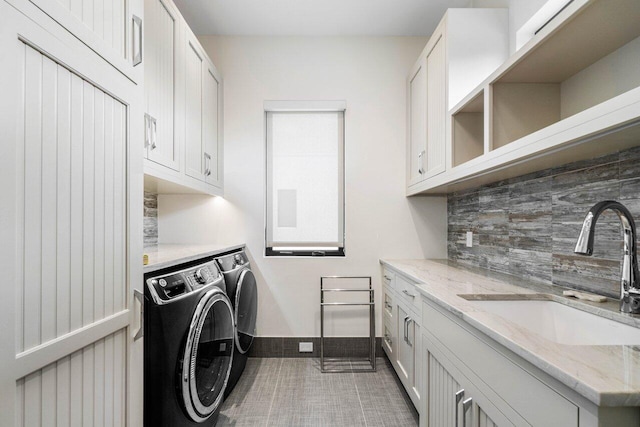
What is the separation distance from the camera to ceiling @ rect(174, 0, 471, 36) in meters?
2.67

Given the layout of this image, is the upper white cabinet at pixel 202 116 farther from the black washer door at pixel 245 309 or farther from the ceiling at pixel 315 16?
the black washer door at pixel 245 309

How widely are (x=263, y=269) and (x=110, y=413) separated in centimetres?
202

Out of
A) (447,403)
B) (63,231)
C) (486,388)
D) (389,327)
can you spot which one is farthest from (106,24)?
(389,327)

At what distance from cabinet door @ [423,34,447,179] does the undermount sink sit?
99 centimetres

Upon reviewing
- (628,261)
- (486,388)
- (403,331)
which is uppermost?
(628,261)

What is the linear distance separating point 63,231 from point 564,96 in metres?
2.03

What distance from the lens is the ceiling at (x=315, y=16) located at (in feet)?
8.76

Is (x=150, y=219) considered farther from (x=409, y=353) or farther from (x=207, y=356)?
(x=409, y=353)

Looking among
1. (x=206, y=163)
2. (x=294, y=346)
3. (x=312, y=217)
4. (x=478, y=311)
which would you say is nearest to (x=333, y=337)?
(x=294, y=346)

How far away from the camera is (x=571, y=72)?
5.21ft

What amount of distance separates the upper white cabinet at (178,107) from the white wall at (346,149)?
0.81 ft

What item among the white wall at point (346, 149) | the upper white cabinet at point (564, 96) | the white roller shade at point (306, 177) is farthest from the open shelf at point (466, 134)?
the white roller shade at point (306, 177)

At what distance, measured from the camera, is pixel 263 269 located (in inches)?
123

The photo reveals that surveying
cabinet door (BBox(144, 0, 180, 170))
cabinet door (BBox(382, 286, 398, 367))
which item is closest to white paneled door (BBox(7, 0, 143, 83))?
cabinet door (BBox(144, 0, 180, 170))
